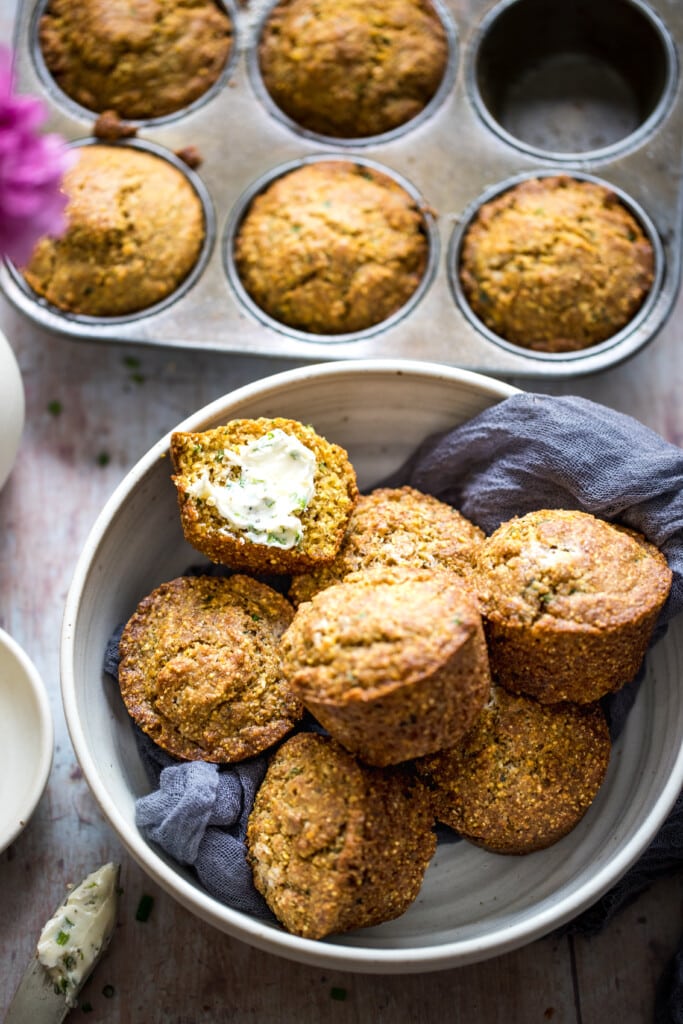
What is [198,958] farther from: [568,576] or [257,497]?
[568,576]

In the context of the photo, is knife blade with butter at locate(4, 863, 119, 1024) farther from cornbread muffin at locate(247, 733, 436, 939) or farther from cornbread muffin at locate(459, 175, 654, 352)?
cornbread muffin at locate(459, 175, 654, 352)

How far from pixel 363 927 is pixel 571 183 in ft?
6.39

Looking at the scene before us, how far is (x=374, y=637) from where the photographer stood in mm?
1721

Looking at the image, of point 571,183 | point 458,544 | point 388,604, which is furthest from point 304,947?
point 571,183

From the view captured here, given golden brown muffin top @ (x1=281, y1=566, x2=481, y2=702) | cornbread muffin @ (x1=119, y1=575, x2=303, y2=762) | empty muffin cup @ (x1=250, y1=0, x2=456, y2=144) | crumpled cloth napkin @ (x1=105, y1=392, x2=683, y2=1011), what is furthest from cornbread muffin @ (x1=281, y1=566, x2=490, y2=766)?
empty muffin cup @ (x1=250, y1=0, x2=456, y2=144)

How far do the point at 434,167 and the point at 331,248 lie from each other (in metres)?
0.38

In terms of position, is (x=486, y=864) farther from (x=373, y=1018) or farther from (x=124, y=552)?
(x=124, y=552)

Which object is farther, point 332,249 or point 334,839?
point 332,249

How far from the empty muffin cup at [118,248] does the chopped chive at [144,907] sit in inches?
59.1

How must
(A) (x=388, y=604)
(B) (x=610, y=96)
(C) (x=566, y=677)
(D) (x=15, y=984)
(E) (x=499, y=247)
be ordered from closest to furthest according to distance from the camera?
(A) (x=388, y=604) → (C) (x=566, y=677) → (D) (x=15, y=984) → (E) (x=499, y=247) → (B) (x=610, y=96)

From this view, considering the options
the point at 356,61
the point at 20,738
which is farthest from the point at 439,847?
the point at 356,61

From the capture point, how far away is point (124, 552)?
219 cm

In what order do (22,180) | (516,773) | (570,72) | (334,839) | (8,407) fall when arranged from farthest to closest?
(570,72) < (8,407) < (516,773) < (334,839) < (22,180)

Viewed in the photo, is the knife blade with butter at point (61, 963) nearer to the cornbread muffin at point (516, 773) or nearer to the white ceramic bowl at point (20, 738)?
the white ceramic bowl at point (20, 738)
